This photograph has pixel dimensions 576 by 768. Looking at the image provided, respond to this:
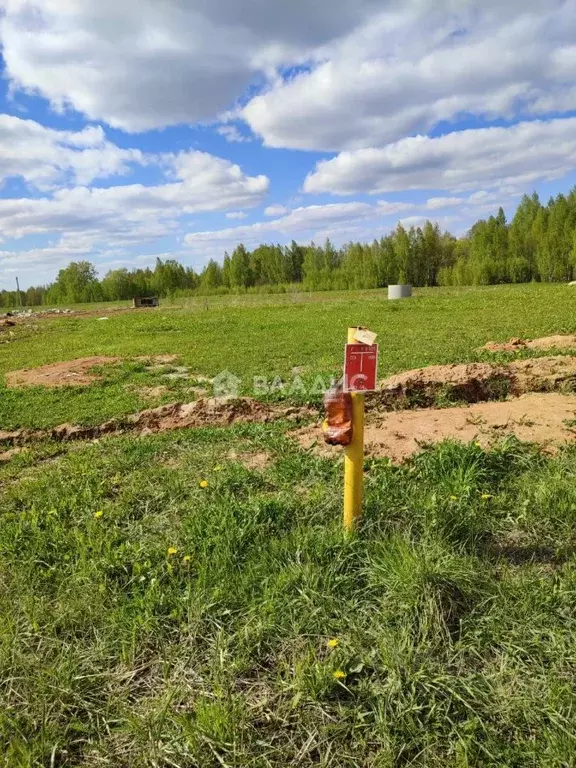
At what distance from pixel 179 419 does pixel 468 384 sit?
A: 3.52 m

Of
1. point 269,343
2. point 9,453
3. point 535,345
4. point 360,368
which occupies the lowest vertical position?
point 9,453

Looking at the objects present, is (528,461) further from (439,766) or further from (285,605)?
(439,766)

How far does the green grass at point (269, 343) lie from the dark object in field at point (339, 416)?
363 centimetres

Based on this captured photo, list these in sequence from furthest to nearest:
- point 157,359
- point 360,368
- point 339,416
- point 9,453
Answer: point 157,359 → point 9,453 → point 339,416 → point 360,368

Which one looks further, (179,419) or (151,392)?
(151,392)

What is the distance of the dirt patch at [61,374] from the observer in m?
9.57

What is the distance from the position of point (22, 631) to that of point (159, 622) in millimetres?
653

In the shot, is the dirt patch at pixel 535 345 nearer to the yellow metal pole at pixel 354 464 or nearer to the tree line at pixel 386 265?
the yellow metal pole at pixel 354 464

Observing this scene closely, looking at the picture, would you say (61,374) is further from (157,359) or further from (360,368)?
(360,368)

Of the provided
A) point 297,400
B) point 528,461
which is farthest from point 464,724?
point 297,400

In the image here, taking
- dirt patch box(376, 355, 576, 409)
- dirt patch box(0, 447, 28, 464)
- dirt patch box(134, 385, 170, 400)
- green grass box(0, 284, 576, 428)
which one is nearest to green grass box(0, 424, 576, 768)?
dirt patch box(0, 447, 28, 464)

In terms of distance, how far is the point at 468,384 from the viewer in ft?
21.3

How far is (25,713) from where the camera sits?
83.0 inches

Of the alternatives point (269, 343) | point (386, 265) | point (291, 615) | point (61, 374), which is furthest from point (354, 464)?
point (386, 265)
